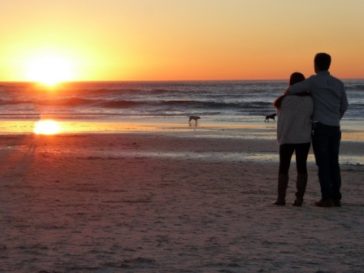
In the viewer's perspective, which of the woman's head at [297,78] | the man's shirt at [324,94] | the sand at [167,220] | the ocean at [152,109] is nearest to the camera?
the sand at [167,220]

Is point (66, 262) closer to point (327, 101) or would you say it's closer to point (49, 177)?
point (327, 101)

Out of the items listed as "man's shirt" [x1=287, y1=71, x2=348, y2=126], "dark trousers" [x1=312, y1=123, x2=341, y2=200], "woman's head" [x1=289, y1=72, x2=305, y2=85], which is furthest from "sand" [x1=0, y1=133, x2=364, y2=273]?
"woman's head" [x1=289, y1=72, x2=305, y2=85]

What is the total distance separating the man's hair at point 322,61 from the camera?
717cm

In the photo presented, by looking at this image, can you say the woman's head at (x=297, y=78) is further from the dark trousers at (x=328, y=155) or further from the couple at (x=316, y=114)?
the dark trousers at (x=328, y=155)

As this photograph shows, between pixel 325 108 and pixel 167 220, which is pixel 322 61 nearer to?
pixel 325 108

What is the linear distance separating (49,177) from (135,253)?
5121mm

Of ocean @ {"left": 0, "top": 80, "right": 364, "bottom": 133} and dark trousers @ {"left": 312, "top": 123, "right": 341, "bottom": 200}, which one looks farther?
ocean @ {"left": 0, "top": 80, "right": 364, "bottom": 133}

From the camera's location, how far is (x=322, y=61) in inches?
283

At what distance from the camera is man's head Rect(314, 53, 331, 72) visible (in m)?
7.17

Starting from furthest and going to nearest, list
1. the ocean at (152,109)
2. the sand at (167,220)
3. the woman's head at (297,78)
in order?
the ocean at (152,109) < the woman's head at (297,78) < the sand at (167,220)

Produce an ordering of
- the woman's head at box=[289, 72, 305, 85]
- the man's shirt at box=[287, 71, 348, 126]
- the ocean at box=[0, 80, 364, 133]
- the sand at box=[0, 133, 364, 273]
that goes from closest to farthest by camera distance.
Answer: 1. the sand at box=[0, 133, 364, 273]
2. the man's shirt at box=[287, 71, 348, 126]
3. the woman's head at box=[289, 72, 305, 85]
4. the ocean at box=[0, 80, 364, 133]

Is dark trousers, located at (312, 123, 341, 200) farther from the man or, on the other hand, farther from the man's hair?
the man's hair

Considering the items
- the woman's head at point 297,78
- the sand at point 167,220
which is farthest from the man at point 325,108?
the sand at point 167,220

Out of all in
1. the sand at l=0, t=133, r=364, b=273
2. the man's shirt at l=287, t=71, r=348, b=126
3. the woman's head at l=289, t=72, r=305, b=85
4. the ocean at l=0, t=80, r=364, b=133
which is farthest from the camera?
the ocean at l=0, t=80, r=364, b=133
